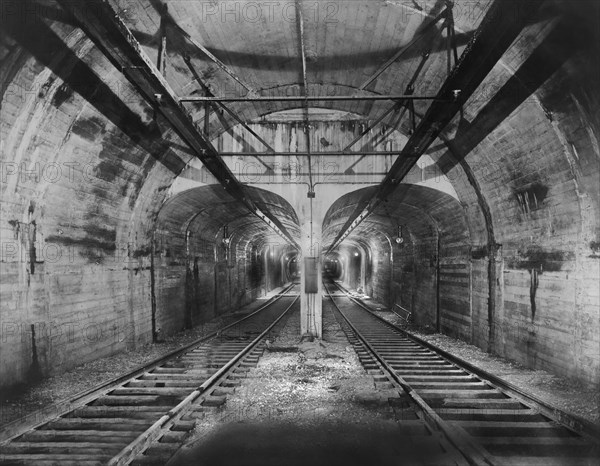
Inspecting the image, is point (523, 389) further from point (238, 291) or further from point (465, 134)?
point (238, 291)

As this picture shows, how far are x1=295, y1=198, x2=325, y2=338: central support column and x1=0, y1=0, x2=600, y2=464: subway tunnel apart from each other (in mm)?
65

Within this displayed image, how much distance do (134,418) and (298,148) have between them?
308 inches

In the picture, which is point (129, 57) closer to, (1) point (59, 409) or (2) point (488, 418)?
(1) point (59, 409)

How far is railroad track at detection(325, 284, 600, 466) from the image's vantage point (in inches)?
161

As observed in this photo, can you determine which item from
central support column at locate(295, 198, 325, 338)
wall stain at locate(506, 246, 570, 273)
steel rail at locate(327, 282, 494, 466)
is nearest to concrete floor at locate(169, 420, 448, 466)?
steel rail at locate(327, 282, 494, 466)

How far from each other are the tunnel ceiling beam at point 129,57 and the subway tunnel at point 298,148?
0.08 ft

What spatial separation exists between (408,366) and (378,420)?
9.38 ft

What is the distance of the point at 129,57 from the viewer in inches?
167

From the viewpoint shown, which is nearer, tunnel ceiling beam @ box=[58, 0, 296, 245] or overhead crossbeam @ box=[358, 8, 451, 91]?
tunnel ceiling beam @ box=[58, 0, 296, 245]

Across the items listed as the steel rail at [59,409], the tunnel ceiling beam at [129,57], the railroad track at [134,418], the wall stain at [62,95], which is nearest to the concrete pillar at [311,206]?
the railroad track at [134,418]

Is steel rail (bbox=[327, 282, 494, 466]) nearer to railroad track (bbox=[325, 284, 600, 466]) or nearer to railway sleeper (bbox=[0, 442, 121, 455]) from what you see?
railroad track (bbox=[325, 284, 600, 466])

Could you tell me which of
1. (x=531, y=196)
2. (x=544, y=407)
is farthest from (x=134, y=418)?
(x=531, y=196)

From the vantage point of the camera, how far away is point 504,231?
8.10 meters

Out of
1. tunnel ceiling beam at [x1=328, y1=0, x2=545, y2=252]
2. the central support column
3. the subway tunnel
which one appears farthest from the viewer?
the central support column
